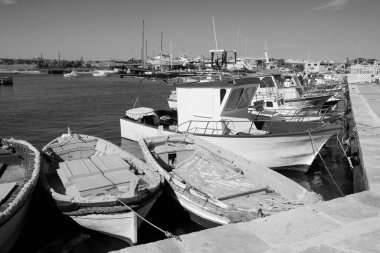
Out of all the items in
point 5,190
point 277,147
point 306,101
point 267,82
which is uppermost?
point 267,82

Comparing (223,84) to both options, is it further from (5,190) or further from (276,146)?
(5,190)

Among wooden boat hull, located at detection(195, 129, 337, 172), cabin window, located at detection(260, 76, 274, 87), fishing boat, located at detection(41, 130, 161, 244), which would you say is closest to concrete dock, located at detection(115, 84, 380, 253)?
fishing boat, located at detection(41, 130, 161, 244)

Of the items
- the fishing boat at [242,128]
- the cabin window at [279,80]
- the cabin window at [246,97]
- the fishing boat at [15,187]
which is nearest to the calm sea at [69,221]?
the fishing boat at [15,187]

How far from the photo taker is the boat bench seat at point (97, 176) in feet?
26.4

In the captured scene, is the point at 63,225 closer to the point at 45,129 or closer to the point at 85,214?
the point at 85,214

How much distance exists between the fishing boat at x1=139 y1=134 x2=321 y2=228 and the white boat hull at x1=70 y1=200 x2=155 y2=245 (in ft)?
5.09

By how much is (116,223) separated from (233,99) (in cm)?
820

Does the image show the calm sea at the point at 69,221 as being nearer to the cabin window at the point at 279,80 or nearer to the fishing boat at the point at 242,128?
the fishing boat at the point at 242,128

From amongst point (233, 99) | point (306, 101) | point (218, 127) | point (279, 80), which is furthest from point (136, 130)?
point (306, 101)

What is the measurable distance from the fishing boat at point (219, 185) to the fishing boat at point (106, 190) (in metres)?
0.81

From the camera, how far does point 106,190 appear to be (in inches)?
319

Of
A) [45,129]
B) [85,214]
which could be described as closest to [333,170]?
[85,214]

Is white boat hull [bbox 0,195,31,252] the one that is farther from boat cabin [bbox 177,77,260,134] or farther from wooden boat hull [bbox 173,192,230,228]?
boat cabin [bbox 177,77,260,134]

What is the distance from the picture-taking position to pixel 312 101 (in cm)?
2389
